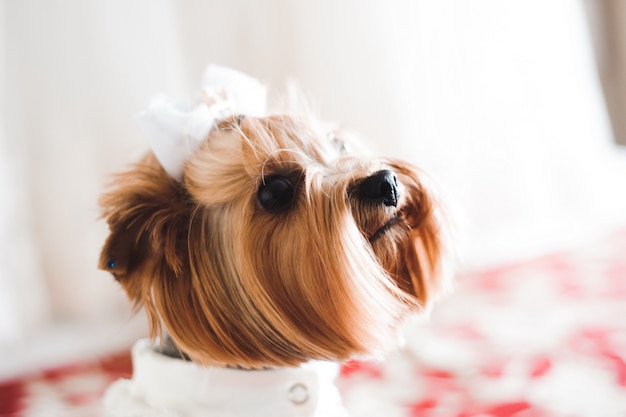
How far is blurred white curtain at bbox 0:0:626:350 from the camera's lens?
183 centimetres

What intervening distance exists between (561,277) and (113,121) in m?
1.37

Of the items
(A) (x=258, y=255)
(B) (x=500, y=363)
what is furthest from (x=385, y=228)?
(B) (x=500, y=363)

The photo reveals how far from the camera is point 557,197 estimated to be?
230 cm

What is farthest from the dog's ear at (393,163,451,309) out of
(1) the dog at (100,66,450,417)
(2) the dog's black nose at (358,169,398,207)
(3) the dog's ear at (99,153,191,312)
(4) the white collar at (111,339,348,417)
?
(3) the dog's ear at (99,153,191,312)

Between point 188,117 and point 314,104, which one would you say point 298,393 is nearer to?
point 188,117

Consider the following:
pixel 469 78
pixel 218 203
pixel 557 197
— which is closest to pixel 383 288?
pixel 218 203

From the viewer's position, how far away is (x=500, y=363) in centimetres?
144

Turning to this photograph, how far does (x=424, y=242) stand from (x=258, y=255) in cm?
37

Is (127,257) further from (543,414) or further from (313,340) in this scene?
(543,414)

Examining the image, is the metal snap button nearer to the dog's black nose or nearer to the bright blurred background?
the dog's black nose

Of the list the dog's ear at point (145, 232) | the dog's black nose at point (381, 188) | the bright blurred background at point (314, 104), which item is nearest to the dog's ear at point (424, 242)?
the dog's black nose at point (381, 188)

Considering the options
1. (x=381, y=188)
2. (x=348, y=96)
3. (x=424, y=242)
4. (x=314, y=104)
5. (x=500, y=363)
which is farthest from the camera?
(x=348, y=96)

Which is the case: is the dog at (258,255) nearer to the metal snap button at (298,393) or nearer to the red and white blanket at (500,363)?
the metal snap button at (298,393)

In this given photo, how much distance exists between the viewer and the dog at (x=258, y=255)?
1.10 m
